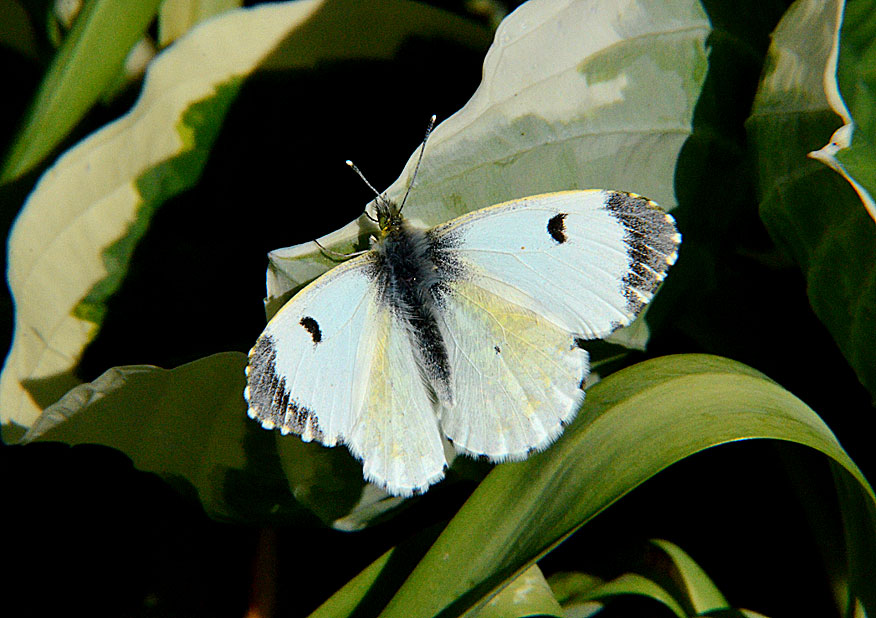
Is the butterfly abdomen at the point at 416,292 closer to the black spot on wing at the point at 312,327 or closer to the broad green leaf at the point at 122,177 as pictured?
the black spot on wing at the point at 312,327

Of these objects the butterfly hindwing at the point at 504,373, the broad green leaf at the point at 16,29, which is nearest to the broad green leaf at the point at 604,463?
the butterfly hindwing at the point at 504,373

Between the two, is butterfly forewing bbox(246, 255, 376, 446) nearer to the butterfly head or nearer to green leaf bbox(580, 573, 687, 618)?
the butterfly head

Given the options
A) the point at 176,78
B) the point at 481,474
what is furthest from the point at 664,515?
the point at 176,78

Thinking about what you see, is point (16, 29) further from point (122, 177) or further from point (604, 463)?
point (604, 463)

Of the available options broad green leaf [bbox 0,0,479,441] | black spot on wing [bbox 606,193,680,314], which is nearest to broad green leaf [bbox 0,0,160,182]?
broad green leaf [bbox 0,0,479,441]

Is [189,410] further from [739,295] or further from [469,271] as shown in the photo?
[739,295]

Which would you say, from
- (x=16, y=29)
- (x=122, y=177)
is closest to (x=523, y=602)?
(x=122, y=177)
